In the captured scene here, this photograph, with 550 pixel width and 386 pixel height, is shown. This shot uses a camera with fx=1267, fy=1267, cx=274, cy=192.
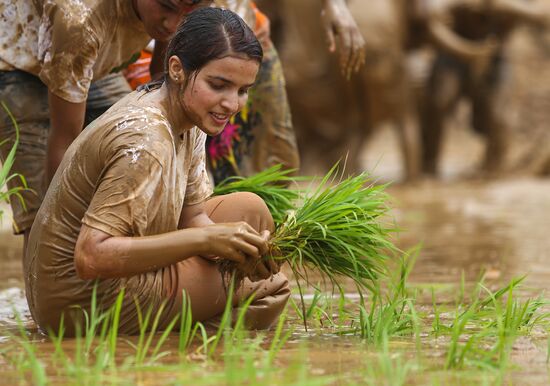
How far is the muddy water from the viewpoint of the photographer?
3.35 m

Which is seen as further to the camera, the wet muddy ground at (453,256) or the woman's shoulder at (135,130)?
the woman's shoulder at (135,130)

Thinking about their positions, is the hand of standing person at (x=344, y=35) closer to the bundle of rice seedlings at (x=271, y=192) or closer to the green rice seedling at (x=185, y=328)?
the bundle of rice seedlings at (x=271, y=192)

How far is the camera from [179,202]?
358cm

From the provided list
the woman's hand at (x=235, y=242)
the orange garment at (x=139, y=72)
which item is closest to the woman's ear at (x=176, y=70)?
the woman's hand at (x=235, y=242)

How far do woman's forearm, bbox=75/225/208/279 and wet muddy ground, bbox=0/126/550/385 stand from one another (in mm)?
294

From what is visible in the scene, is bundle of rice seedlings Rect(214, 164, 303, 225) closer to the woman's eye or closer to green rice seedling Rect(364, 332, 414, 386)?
the woman's eye

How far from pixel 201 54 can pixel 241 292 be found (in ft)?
2.43

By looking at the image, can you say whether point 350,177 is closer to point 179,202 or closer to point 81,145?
point 179,202

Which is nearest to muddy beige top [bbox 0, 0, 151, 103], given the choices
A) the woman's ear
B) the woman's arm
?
the woman's ear

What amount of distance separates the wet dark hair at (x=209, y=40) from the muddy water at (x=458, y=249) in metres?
0.82

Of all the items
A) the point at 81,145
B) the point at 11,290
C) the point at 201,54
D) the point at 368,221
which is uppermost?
the point at 201,54

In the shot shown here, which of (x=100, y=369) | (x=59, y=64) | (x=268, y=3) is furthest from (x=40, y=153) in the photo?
(x=268, y=3)

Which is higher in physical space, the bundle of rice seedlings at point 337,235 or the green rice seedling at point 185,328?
the bundle of rice seedlings at point 337,235

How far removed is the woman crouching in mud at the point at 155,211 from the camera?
3328 millimetres
